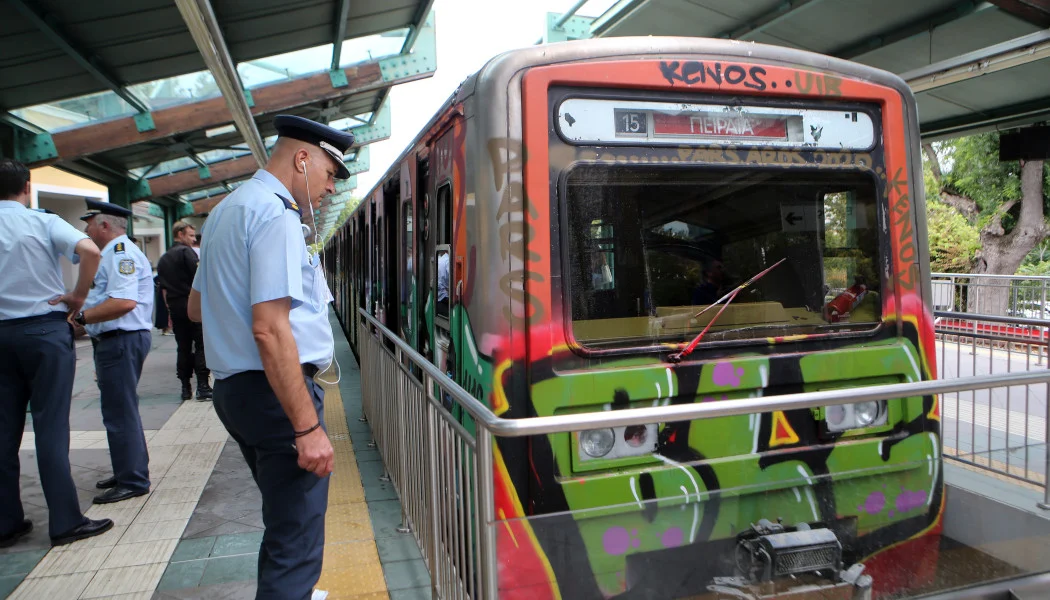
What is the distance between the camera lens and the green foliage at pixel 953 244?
2520cm

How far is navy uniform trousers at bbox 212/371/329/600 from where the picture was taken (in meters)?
2.34

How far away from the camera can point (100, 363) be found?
446 centimetres

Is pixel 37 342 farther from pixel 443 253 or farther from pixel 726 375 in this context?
pixel 726 375

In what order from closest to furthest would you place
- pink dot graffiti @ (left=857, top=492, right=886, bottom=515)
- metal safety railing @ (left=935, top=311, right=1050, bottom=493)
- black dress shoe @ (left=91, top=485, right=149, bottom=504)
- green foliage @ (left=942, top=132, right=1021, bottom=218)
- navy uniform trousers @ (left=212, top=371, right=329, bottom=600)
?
navy uniform trousers @ (left=212, top=371, right=329, bottom=600) → pink dot graffiti @ (left=857, top=492, right=886, bottom=515) → black dress shoe @ (left=91, top=485, right=149, bottom=504) → metal safety railing @ (left=935, top=311, right=1050, bottom=493) → green foliage @ (left=942, top=132, right=1021, bottom=218)

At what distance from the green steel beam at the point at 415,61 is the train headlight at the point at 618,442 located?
33.7 ft

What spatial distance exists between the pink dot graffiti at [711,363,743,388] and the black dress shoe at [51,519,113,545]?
136 inches

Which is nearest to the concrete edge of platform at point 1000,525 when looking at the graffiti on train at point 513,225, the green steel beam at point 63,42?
the graffiti on train at point 513,225

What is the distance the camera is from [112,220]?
185 inches

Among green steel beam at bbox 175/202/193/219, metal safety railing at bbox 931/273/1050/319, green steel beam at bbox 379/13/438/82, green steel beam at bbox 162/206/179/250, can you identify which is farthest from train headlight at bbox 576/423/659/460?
green steel beam at bbox 175/202/193/219

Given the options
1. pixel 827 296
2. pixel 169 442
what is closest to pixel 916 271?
pixel 827 296

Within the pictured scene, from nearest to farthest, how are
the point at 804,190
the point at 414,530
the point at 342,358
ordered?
1. the point at 804,190
2. the point at 414,530
3. the point at 342,358

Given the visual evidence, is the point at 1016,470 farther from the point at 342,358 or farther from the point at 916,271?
the point at 342,358

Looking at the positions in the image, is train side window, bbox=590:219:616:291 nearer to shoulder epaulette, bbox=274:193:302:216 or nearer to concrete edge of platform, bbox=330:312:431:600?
shoulder epaulette, bbox=274:193:302:216

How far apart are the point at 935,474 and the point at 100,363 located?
4555mm
